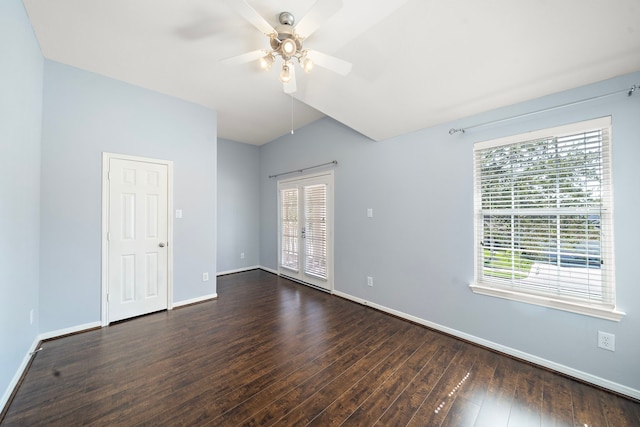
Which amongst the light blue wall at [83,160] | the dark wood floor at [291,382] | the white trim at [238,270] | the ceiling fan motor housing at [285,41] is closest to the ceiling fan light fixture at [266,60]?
the ceiling fan motor housing at [285,41]

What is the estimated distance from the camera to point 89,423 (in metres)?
1.55

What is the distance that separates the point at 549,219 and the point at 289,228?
3.94m

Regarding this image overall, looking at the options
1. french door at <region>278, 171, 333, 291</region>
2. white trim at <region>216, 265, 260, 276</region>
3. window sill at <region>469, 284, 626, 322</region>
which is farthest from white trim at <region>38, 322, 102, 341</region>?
window sill at <region>469, 284, 626, 322</region>

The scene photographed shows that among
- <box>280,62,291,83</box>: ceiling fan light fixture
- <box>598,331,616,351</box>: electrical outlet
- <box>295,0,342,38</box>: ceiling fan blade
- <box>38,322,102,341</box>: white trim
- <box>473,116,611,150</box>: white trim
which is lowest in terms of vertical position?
<box>38,322,102,341</box>: white trim

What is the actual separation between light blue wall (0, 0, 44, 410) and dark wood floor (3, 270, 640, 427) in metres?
0.40

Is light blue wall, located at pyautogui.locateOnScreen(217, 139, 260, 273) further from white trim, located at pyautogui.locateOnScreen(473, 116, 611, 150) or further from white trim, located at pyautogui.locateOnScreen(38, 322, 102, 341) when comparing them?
white trim, located at pyautogui.locateOnScreen(473, 116, 611, 150)

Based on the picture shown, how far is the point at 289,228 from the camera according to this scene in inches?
198

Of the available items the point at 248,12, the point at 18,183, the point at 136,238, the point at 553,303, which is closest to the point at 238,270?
the point at 136,238

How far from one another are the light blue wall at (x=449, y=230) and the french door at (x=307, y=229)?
0.78ft

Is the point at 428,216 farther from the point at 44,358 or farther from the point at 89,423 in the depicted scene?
the point at 44,358

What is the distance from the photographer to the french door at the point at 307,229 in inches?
164

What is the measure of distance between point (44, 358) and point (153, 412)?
1556 millimetres

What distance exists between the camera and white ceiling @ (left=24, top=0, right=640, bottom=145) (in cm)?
167

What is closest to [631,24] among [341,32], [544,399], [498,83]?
[498,83]
